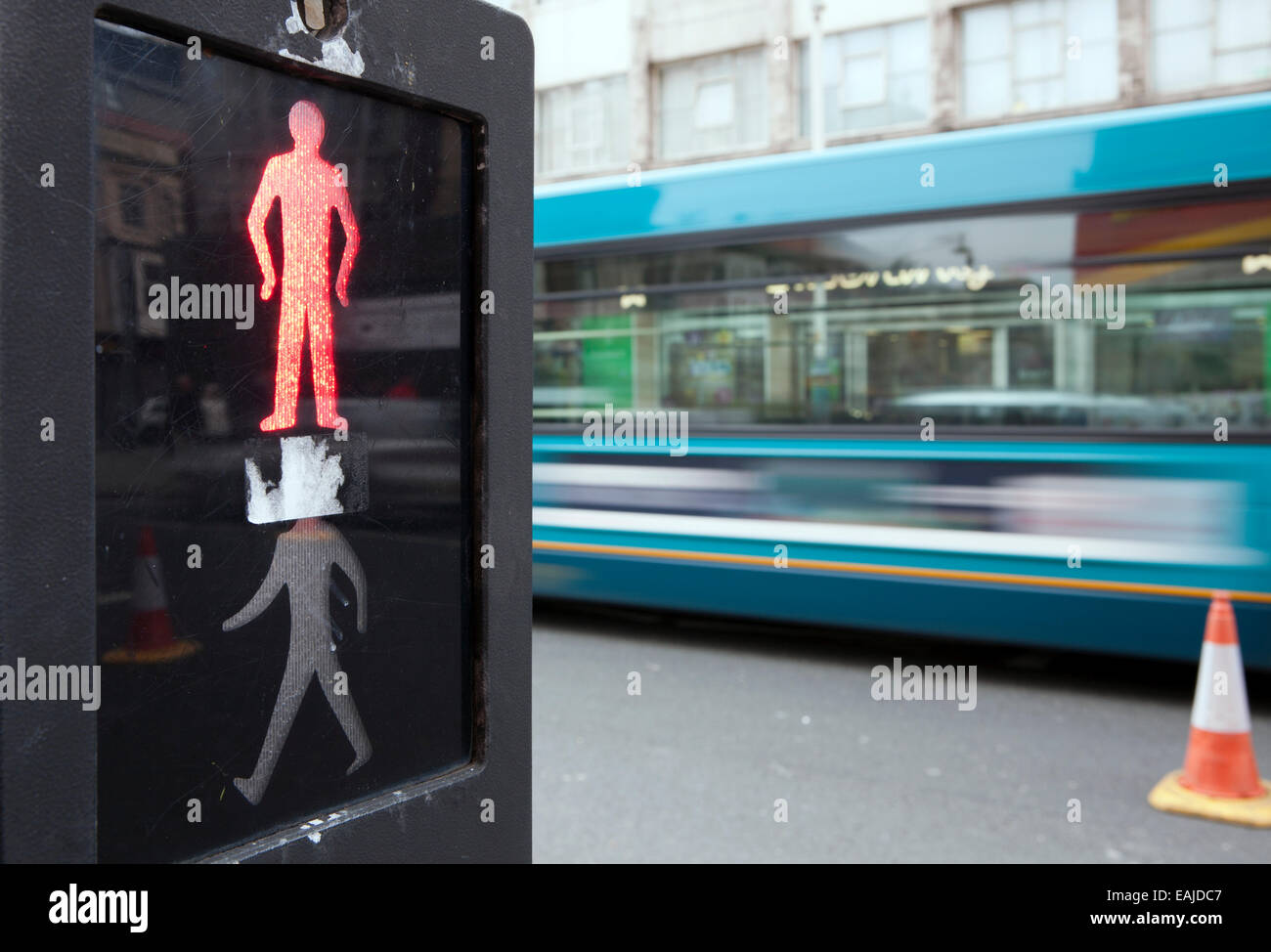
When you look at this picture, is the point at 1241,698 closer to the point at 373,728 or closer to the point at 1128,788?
the point at 1128,788

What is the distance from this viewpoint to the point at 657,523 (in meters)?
7.32

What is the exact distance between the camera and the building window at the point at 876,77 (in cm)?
1914

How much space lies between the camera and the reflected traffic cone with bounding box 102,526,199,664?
109 centimetres

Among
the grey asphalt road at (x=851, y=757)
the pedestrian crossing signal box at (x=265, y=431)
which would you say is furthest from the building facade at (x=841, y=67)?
the pedestrian crossing signal box at (x=265, y=431)

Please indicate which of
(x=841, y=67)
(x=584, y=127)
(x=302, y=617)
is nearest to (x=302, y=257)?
(x=302, y=617)

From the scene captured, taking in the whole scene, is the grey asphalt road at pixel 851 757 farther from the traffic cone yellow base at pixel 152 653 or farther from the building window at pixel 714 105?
the building window at pixel 714 105

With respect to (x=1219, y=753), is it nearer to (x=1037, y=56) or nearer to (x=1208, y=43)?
(x=1208, y=43)

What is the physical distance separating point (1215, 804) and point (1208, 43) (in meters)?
15.8

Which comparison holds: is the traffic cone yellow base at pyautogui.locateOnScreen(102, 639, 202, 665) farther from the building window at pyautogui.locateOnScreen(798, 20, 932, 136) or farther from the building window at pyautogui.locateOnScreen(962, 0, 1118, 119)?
the building window at pyautogui.locateOnScreen(798, 20, 932, 136)

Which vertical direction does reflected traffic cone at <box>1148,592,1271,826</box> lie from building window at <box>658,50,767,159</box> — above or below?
below

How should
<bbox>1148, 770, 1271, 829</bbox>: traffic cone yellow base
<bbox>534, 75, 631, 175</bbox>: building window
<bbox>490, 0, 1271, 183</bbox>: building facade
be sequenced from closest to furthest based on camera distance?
<bbox>1148, 770, 1271, 829</bbox>: traffic cone yellow base
<bbox>490, 0, 1271, 183</bbox>: building facade
<bbox>534, 75, 631, 175</bbox>: building window

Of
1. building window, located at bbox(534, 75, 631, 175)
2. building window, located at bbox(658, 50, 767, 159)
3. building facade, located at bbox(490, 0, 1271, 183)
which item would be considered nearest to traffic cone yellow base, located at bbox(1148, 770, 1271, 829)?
building facade, located at bbox(490, 0, 1271, 183)

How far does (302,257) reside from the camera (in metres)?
1.22
